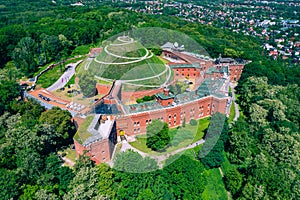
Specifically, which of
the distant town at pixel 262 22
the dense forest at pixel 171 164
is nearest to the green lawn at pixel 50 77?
the dense forest at pixel 171 164

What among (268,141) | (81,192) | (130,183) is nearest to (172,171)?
(130,183)

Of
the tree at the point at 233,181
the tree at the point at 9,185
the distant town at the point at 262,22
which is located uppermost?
the tree at the point at 9,185

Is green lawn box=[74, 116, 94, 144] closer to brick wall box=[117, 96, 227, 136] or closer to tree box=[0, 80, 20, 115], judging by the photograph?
brick wall box=[117, 96, 227, 136]

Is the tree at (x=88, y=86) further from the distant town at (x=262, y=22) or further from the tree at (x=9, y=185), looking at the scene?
the distant town at (x=262, y=22)

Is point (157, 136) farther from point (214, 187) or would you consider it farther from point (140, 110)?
point (214, 187)

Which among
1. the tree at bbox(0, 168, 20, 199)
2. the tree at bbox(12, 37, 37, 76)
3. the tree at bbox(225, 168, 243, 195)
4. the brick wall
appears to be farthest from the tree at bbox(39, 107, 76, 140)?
the tree at bbox(12, 37, 37, 76)

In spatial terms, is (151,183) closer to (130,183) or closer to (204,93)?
(130,183)
